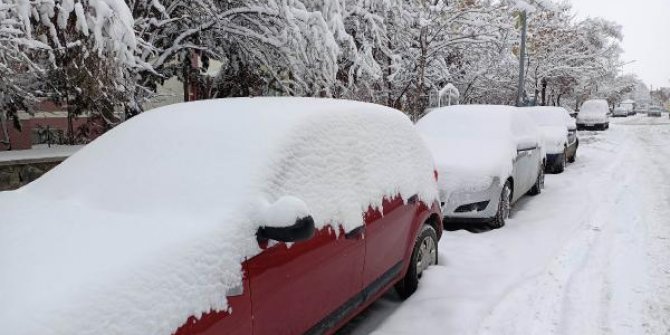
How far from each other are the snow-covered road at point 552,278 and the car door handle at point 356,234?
0.83 m

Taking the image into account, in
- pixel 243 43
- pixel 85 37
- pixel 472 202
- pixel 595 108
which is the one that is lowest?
pixel 472 202

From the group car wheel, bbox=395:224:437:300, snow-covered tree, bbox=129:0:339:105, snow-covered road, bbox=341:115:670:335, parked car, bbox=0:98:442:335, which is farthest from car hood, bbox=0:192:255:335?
snow-covered tree, bbox=129:0:339:105

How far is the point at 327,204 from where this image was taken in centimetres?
300

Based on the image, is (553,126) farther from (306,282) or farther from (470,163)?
(306,282)

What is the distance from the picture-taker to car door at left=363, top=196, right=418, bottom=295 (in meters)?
3.51

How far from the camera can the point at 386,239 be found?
3730mm

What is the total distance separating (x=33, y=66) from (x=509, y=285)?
595 cm

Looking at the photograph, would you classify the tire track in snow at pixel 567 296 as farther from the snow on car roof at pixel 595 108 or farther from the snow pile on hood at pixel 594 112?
the snow on car roof at pixel 595 108

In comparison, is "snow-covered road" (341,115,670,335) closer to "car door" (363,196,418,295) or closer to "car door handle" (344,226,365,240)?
"car door" (363,196,418,295)

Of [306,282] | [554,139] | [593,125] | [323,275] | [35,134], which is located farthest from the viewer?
[593,125]

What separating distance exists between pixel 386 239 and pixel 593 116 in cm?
2779

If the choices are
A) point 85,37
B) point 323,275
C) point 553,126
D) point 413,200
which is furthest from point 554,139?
point 323,275

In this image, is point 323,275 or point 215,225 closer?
point 215,225

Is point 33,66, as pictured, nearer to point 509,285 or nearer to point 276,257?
point 276,257
